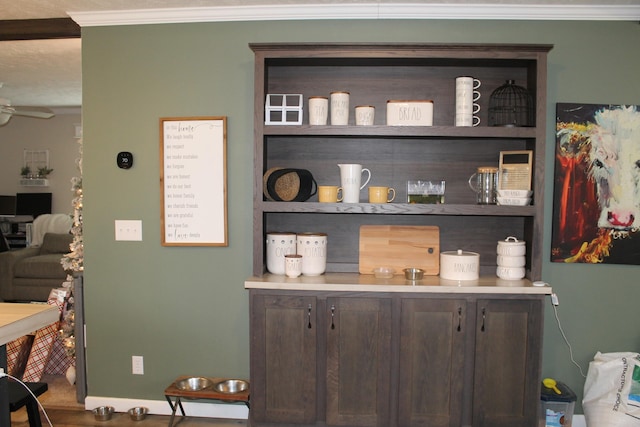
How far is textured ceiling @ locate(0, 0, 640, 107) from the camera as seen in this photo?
2.56m

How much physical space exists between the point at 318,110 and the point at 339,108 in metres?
0.11

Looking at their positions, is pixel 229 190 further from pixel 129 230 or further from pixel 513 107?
pixel 513 107

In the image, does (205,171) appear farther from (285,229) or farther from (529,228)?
(529,228)

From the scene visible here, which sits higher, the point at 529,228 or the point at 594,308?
the point at 529,228

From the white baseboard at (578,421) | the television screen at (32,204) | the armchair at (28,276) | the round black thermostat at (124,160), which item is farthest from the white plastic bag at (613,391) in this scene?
the television screen at (32,204)

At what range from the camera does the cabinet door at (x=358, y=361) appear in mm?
2338

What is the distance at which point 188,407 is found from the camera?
2842 mm

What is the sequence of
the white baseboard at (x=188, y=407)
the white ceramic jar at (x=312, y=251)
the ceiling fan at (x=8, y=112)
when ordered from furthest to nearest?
the ceiling fan at (x=8, y=112), the white baseboard at (x=188, y=407), the white ceramic jar at (x=312, y=251)

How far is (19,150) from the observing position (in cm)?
719

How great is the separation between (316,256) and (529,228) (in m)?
1.14

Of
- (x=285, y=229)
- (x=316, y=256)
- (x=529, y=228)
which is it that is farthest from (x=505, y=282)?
(x=285, y=229)

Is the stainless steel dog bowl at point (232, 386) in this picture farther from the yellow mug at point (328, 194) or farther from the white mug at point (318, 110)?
the white mug at point (318, 110)

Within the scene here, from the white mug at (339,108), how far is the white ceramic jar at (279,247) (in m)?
0.66

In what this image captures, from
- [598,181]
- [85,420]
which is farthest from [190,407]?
[598,181]
